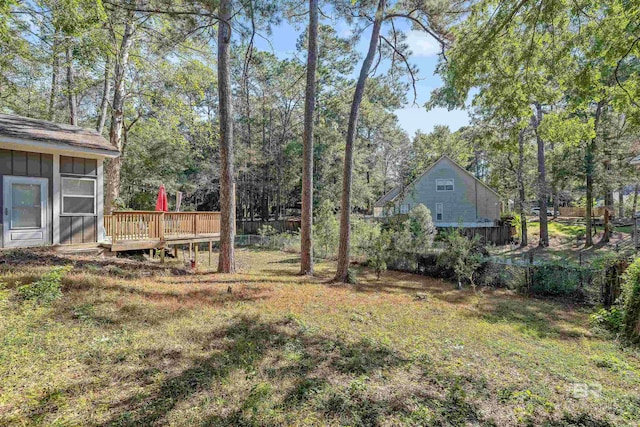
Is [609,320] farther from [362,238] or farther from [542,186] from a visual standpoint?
[542,186]

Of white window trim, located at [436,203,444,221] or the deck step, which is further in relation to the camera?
white window trim, located at [436,203,444,221]

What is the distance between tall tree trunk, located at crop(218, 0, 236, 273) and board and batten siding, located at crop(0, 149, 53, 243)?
189 inches

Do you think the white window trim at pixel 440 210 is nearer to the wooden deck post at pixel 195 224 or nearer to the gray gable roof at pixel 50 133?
the wooden deck post at pixel 195 224

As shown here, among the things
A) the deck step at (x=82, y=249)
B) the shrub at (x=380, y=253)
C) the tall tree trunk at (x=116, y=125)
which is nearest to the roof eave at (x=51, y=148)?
the deck step at (x=82, y=249)

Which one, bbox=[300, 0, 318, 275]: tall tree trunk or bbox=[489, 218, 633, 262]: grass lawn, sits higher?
bbox=[300, 0, 318, 275]: tall tree trunk

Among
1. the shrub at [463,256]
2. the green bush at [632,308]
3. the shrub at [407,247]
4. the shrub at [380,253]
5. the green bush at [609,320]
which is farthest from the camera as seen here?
the shrub at [407,247]

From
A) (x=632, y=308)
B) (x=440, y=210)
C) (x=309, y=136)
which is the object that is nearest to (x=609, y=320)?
(x=632, y=308)

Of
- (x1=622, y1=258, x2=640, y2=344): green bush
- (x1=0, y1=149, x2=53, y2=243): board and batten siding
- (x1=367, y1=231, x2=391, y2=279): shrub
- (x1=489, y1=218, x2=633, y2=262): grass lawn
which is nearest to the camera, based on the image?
(x1=622, y1=258, x2=640, y2=344): green bush

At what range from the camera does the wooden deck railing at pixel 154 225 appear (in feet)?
32.4

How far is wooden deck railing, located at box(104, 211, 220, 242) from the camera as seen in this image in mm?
9875

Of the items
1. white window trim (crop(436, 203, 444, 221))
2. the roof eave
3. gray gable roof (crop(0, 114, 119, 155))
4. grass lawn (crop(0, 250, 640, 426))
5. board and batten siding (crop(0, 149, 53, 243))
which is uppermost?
gray gable roof (crop(0, 114, 119, 155))

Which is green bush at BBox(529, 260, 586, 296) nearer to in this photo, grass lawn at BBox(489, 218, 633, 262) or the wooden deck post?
grass lawn at BBox(489, 218, 633, 262)

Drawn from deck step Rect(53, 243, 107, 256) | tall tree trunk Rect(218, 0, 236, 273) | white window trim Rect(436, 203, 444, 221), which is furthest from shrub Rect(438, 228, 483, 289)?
white window trim Rect(436, 203, 444, 221)

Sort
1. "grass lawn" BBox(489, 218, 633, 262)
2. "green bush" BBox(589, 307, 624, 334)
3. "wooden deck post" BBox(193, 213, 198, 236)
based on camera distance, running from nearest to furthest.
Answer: "green bush" BBox(589, 307, 624, 334) < "wooden deck post" BBox(193, 213, 198, 236) < "grass lawn" BBox(489, 218, 633, 262)
